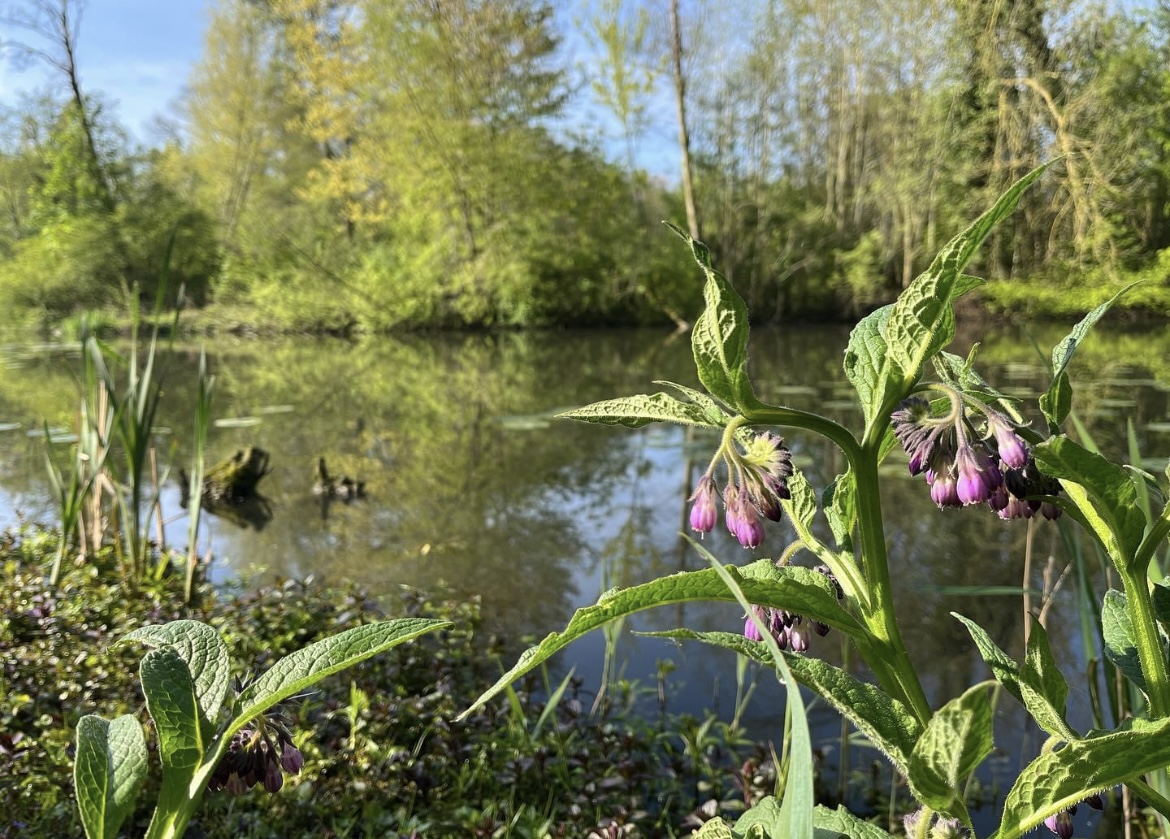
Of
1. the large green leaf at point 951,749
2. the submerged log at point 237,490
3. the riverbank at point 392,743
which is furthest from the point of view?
the submerged log at point 237,490

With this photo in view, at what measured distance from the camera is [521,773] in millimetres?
1933

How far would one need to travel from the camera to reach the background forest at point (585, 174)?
1557 cm

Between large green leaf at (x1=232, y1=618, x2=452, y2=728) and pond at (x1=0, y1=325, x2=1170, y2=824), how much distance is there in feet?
2.95

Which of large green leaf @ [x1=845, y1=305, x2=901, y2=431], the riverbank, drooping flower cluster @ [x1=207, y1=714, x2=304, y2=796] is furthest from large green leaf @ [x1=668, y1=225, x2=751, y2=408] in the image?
the riverbank

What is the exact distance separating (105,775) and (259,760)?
0.13 metres

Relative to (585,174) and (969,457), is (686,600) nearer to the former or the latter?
(969,457)

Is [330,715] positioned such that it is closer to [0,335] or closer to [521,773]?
[521,773]

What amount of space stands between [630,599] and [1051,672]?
429mm

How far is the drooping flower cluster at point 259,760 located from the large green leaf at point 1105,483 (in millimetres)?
725

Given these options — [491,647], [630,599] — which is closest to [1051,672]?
[630,599]

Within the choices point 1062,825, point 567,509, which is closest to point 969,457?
point 1062,825

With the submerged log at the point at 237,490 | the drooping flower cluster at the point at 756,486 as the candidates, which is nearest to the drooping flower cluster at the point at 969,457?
the drooping flower cluster at the point at 756,486

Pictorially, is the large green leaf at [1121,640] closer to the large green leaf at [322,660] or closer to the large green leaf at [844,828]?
the large green leaf at [844,828]

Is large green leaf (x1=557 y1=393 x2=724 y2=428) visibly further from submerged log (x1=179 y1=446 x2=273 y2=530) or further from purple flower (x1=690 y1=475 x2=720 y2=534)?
submerged log (x1=179 y1=446 x2=273 y2=530)
